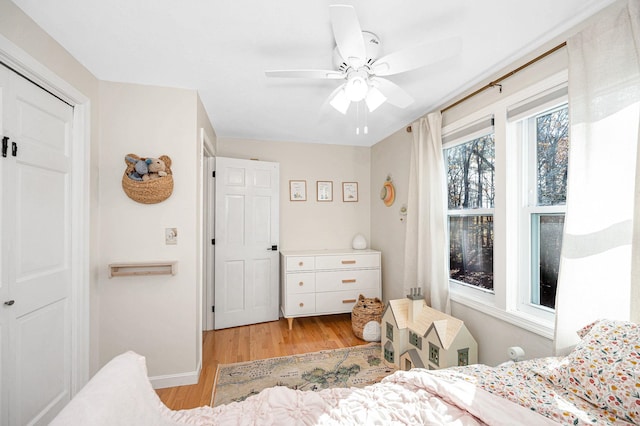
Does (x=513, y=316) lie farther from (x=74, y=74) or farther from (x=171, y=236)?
(x=74, y=74)

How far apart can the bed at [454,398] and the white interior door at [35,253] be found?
36.6 inches

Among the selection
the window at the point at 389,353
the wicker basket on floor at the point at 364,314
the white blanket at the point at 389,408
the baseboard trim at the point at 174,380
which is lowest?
the baseboard trim at the point at 174,380

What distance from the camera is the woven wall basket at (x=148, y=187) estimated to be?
6.72 ft

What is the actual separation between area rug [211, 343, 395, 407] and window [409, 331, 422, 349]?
13.6 inches

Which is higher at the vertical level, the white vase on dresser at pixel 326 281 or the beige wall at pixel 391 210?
the beige wall at pixel 391 210

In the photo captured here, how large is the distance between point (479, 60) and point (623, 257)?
141 cm

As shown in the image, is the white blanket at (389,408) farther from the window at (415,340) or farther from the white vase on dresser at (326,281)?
the white vase on dresser at (326,281)

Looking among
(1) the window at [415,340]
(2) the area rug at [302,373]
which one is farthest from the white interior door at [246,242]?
(1) the window at [415,340]

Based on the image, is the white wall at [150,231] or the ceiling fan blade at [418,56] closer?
the ceiling fan blade at [418,56]

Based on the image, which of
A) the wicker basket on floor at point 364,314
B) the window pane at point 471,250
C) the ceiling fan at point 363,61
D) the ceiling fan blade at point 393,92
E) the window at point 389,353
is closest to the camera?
the ceiling fan at point 363,61

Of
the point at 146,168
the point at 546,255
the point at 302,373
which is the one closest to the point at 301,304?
the point at 302,373

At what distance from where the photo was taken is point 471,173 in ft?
7.90

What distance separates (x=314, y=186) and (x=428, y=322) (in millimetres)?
2280

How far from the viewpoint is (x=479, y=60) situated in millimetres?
1846
